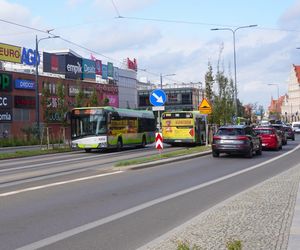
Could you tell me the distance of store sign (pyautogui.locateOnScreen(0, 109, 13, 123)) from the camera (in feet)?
213

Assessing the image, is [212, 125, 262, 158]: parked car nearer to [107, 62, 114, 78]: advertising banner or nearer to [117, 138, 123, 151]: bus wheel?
[117, 138, 123, 151]: bus wheel

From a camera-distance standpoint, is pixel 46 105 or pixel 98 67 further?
pixel 98 67

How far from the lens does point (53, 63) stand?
77.2 meters

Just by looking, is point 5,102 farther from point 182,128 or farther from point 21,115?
point 182,128

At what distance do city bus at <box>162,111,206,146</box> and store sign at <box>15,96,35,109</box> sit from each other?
3661 cm

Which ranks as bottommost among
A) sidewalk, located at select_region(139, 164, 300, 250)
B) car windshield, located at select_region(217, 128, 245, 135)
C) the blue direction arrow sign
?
sidewalk, located at select_region(139, 164, 300, 250)

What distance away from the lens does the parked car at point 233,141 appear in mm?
24359

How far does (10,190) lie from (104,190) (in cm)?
252

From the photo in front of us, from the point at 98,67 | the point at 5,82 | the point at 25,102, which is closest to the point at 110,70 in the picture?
the point at 98,67

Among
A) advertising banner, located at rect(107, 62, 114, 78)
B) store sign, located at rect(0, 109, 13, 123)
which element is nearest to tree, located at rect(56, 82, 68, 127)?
store sign, located at rect(0, 109, 13, 123)

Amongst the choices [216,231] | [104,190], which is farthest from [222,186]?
[216,231]

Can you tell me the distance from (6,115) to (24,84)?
609 centimetres

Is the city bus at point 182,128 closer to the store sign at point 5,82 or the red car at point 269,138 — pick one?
the red car at point 269,138

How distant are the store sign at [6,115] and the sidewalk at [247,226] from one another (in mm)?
58088
